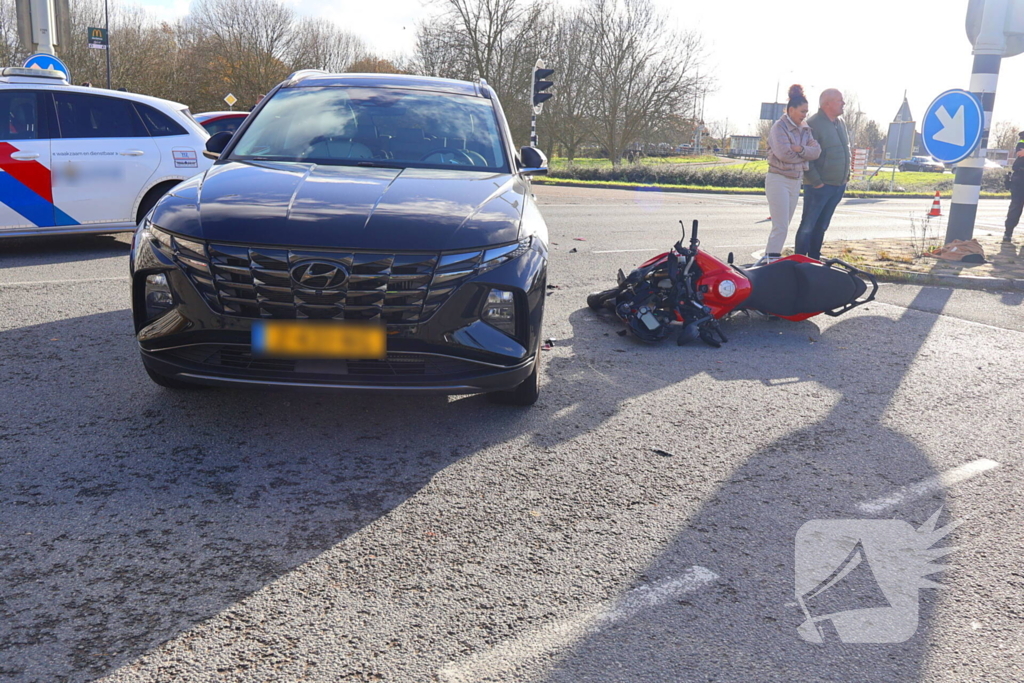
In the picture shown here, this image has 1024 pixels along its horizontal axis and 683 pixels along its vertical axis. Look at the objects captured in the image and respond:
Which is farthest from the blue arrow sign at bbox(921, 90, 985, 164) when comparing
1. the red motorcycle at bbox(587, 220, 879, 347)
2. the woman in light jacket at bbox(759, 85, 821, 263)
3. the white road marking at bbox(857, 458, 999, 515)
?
the white road marking at bbox(857, 458, 999, 515)

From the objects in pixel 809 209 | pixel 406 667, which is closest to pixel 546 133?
pixel 809 209

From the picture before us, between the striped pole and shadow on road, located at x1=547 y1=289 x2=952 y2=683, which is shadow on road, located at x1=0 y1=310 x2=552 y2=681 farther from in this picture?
the striped pole

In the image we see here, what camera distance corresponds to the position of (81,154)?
835 cm

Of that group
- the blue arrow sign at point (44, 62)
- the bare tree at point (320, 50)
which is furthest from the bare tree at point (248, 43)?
the blue arrow sign at point (44, 62)

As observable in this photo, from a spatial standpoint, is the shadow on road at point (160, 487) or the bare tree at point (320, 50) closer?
the shadow on road at point (160, 487)

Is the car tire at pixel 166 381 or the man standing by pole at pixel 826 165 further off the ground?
the man standing by pole at pixel 826 165

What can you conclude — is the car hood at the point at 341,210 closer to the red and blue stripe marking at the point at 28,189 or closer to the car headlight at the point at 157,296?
the car headlight at the point at 157,296

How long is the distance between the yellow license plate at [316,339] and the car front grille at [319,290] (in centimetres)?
4

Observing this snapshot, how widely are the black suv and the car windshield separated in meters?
0.69

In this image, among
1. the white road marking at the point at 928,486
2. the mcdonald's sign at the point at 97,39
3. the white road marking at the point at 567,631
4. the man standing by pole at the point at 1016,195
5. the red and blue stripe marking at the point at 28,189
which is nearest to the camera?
the white road marking at the point at 567,631

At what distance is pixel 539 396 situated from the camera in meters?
4.59

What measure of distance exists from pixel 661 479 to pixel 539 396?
120cm

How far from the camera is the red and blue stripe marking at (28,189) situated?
7.93 m

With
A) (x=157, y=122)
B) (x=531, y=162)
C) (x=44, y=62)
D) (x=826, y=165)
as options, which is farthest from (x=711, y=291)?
(x=44, y=62)
